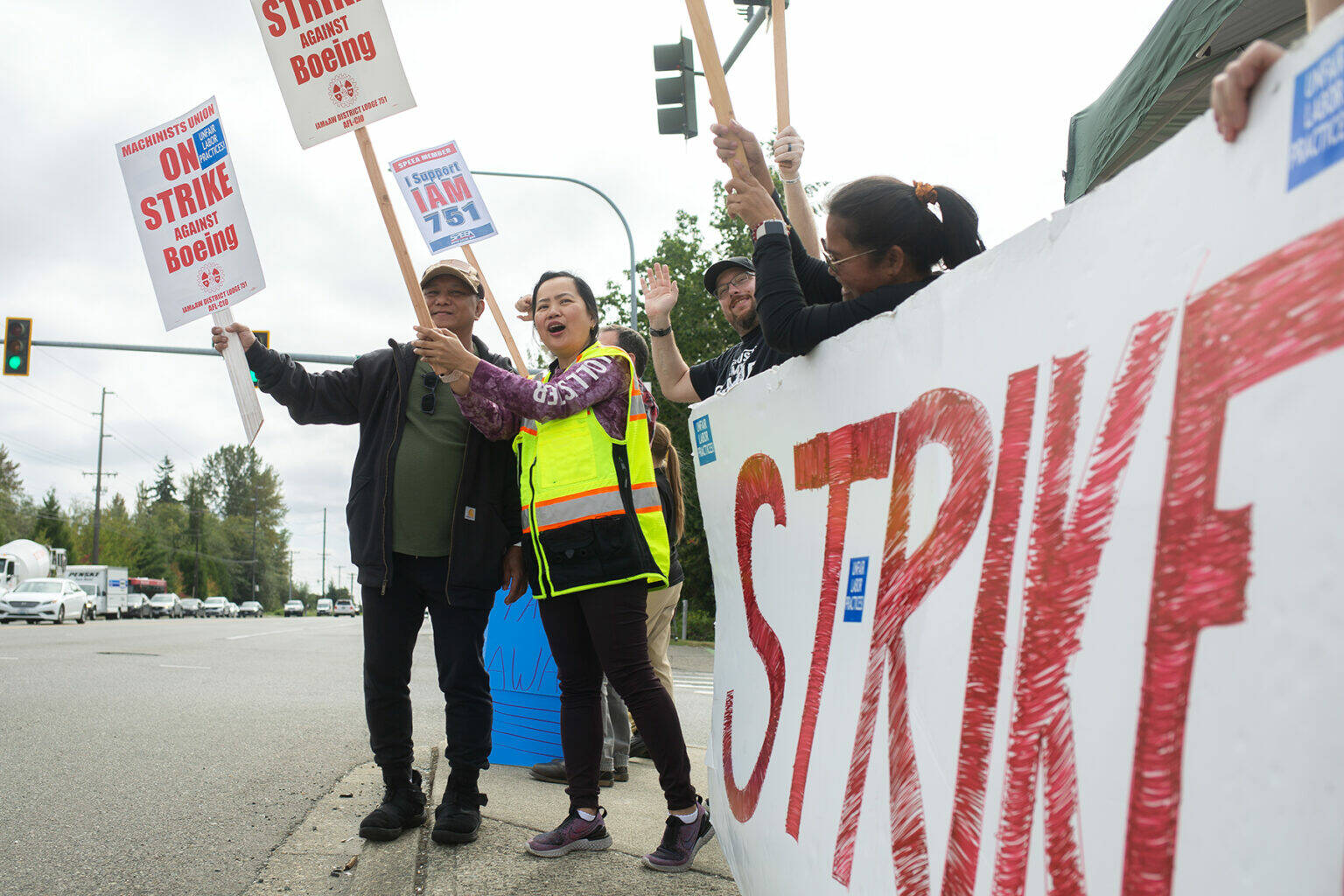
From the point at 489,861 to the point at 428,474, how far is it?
4.02 feet

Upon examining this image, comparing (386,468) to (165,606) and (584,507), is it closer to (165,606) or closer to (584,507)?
(584,507)

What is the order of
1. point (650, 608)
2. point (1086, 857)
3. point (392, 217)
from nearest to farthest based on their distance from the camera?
point (1086, 857) → point (392, 217) → point (650, 608)

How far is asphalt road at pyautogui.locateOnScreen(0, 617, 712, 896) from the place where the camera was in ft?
9.41

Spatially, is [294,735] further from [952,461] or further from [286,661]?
[286,661]

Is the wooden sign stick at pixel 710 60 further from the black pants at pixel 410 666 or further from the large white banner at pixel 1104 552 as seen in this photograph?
the black pants at pixel 410 666

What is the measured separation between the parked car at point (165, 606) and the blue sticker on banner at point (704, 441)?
63.7 metres

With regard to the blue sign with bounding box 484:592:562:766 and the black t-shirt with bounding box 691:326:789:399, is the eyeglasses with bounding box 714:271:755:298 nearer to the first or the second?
the black t-shirt with bounding box 691:326:789:399

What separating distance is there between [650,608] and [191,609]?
73.0 meters

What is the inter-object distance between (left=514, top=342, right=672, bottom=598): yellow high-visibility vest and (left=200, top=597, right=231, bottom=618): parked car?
71987mm

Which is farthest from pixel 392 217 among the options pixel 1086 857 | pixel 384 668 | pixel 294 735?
pixel 294 735

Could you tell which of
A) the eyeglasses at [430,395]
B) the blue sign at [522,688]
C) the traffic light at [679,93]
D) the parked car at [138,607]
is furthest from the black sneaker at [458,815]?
the parked car at [138,607]

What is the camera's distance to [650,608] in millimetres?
4375

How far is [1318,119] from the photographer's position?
35.9 inches

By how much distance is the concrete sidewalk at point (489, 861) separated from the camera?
2.53 m
